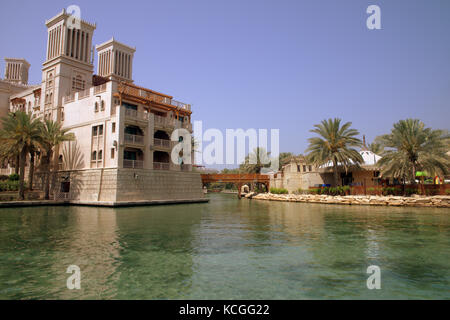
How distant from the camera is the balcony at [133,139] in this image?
1220 inches

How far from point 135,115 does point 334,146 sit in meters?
25.5

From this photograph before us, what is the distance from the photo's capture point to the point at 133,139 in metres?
31.5

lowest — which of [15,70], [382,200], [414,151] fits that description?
[382,200]

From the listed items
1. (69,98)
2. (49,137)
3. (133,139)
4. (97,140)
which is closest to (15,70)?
(69,98)

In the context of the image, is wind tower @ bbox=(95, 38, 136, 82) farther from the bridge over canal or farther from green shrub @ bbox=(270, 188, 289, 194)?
green shrub @ bbox=(270, 188, 289, 194)

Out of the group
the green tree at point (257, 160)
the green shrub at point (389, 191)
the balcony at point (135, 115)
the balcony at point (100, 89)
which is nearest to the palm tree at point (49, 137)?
the balcony at point (100, 89)

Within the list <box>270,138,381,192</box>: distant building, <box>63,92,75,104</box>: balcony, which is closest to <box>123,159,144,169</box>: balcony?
<box>63,92,75,104</box>: balcony

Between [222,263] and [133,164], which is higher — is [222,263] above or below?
below

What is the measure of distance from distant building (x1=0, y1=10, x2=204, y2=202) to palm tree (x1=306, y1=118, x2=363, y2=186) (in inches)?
645

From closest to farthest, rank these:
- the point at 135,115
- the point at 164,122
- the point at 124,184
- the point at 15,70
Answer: the point at 124,184 < the point at 135,115 < the point at 164,122 < the point at 15,70

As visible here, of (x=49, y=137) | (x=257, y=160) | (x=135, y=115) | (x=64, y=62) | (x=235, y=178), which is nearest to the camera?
(x=49, y=137)

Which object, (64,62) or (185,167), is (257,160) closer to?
(185,167)

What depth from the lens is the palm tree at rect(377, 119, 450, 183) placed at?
91.0 ft
